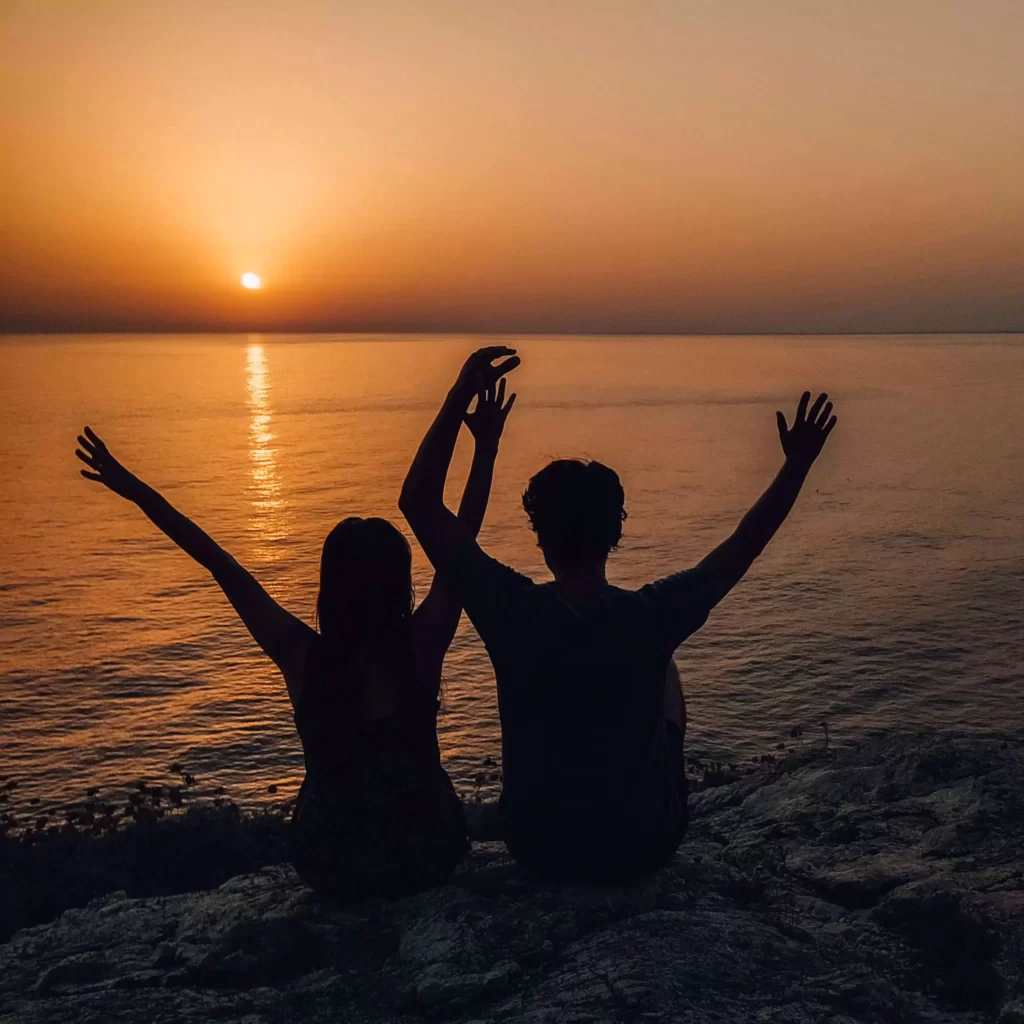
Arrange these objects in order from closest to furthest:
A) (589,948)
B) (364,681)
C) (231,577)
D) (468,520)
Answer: (589,948) → (231,577) → (364,681) → (468,520)

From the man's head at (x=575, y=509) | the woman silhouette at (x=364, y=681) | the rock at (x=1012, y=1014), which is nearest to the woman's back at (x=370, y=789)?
the woman silhouette at (x=364, y=681)

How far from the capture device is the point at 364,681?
4934 millimetres

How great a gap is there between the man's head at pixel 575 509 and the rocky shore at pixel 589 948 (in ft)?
6.25

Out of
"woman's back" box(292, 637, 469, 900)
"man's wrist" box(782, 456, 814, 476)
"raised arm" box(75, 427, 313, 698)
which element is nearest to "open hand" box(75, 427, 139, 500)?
"raised arm" box(75, 427, 313, 698)

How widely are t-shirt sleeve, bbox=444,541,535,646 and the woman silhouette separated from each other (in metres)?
0.28

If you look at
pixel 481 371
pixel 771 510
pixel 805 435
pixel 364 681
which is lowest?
pixel 364 681

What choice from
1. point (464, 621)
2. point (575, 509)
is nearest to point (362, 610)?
point (575, 509)

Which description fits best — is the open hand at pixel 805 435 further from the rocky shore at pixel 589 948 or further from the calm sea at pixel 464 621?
the calm sea at pixel 464 621

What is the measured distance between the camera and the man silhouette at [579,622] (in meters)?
4.50

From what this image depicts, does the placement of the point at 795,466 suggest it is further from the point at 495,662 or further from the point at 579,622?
the point at 495,662

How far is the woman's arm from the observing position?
496 cm

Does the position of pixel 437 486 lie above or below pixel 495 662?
above

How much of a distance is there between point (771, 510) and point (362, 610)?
2.03 meters

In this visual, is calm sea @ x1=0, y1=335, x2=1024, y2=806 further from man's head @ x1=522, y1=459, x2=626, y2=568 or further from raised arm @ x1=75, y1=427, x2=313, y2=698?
man's head @ x1=522, y1=459, x2=626, y2=568
